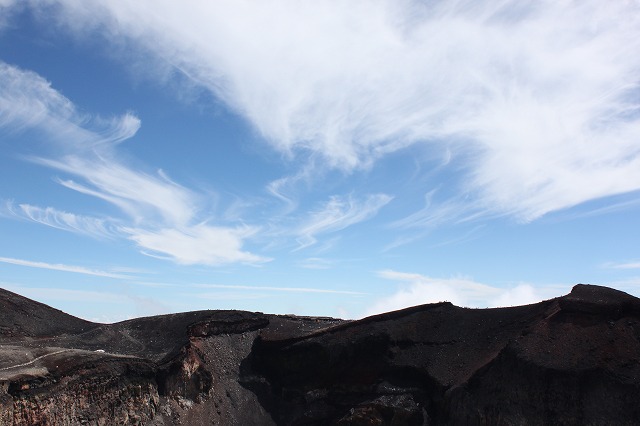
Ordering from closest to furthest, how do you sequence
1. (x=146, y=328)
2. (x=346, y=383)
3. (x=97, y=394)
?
(x=97, y=394) → (x=346, y=383) → (x=146, y=328)

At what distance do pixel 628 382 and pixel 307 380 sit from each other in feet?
55.9

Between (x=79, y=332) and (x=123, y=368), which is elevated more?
(x=79, y=332)

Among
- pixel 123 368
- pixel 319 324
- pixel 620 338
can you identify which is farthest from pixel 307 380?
pixel 620 338

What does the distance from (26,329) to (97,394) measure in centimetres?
1020

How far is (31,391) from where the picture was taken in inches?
888

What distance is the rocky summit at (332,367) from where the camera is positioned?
22.6 m

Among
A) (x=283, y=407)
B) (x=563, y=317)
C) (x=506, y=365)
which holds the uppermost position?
(x=563, y=317)

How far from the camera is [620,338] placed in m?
23.4

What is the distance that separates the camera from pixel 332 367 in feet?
102

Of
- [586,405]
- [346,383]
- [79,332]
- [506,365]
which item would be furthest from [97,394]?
[586,405]

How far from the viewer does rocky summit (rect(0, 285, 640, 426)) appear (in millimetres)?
22594

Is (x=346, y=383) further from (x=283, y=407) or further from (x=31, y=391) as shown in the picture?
(x=31, y=391)

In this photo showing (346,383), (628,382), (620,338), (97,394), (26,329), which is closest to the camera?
(628,382)

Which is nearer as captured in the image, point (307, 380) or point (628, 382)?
point (628, 382)
